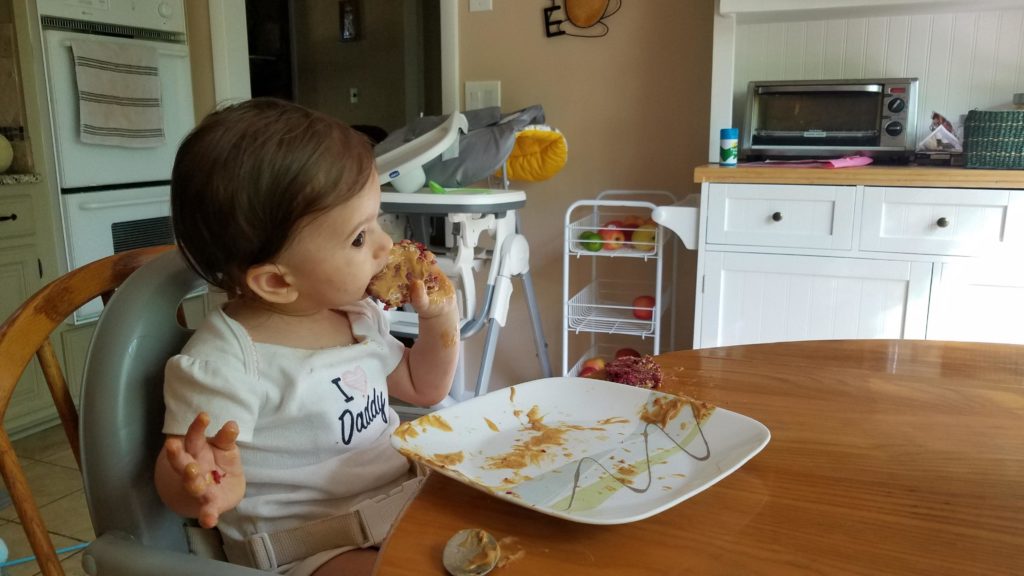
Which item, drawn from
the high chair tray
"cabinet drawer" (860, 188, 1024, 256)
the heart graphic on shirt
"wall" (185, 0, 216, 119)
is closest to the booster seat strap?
the heart graphic on shirt

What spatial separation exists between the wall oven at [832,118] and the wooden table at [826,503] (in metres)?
1.53

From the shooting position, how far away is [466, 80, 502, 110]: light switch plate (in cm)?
273

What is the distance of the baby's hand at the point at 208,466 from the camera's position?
0.53 m

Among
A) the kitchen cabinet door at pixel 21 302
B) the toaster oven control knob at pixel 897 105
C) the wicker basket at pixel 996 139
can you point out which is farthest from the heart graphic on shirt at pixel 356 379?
the kitchen cabinet door at pixel 21 302

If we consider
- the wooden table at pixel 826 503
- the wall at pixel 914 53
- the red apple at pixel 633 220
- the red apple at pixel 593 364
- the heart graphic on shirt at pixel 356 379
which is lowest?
the red apple at pixel 593 364

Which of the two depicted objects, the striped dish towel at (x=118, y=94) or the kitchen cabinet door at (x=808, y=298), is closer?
the kitchen cabinet door at (x=808, y=298)

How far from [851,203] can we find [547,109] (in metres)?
1.14

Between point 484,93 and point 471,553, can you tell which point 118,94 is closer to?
point 484,93

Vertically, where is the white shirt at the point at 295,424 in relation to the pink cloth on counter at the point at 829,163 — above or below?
below

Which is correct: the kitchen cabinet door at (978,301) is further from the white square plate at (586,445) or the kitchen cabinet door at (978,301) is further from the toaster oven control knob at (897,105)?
the white square plate at (586,445)

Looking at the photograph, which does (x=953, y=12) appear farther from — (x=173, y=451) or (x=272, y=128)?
(x=173, y=451)

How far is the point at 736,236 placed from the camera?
2027 millimetres

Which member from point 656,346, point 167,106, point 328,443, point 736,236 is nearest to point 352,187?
point 328,443

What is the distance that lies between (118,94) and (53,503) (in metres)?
1.42
